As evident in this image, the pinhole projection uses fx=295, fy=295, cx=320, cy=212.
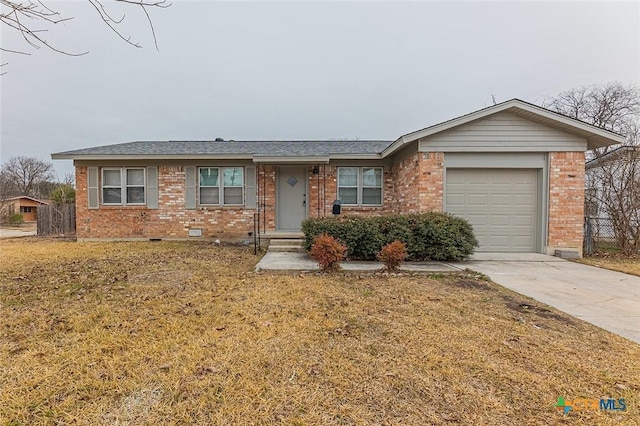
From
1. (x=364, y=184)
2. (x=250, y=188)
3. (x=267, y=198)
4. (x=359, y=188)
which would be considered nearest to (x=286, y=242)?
(x=267, y=198)

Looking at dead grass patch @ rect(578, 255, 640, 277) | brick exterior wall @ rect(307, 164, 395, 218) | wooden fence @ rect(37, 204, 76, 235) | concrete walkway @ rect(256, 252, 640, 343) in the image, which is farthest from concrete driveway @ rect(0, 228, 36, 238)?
dead grass patch @ rect(578, 255, 640, 277)

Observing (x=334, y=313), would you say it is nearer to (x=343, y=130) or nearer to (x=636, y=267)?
(x=636, y=267)

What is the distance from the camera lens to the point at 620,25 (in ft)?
28.4

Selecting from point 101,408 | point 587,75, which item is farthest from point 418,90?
point 101,408

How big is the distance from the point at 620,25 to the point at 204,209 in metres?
13.9

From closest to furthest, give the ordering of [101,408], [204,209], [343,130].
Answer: [101,408] < [204,209] < [343,130]

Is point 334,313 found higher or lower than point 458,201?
lower

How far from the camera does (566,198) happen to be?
25.3 ft

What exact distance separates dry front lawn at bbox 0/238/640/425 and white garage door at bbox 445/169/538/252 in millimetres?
3737

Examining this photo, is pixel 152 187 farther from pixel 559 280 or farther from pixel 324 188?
pixel 559 280

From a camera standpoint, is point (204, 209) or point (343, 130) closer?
point (204, 209)

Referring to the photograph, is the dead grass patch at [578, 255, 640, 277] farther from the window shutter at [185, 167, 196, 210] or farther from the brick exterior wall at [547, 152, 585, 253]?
the window shutter at [185, 167, 196, 210]

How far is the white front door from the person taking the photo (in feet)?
33.6

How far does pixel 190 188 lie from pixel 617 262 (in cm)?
1223
